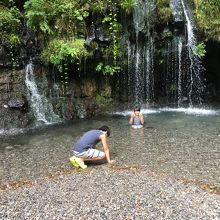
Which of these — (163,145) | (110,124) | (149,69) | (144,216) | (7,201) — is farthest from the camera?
(149,69)

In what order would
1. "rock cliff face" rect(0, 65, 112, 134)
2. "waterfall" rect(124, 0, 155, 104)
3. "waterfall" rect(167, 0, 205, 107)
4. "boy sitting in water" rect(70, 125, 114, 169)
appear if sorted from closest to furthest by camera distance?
"boy sitting in water" rect(70, 125, 114, 169) → "rock cliff face" rect(0, 65, 112, 134) → "waterfall" rect(124, 0, 155, 104) → "waterfall" rect(167, 0, 205, 107)

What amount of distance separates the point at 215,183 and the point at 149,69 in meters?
11.7

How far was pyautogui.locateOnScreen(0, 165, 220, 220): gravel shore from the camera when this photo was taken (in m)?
6.73

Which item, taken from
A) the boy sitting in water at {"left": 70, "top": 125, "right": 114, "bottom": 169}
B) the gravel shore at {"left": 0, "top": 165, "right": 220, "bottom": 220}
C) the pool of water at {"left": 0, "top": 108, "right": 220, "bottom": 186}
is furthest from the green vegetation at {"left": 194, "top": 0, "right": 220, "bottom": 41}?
the gravel shore at {"left": 0, "top": 165, "right": 220, "bottom": 220}

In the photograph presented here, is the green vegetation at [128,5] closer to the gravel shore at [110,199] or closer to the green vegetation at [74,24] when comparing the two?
the green vegetation at [74,24]

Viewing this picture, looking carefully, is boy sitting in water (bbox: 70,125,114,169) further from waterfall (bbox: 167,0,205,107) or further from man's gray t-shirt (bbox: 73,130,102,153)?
waterfall (bbox: 167,0,205,107)

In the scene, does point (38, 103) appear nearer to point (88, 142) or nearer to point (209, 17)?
point (88, 142)

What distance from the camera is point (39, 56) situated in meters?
16.8

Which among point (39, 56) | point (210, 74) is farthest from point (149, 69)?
point (39, 56)

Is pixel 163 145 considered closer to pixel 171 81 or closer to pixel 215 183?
pixel 215 183

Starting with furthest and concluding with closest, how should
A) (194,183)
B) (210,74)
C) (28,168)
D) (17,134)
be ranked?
(210,74)
(17,134)
(28,168)
(194,183)

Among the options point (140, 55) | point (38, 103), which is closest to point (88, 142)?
point (38, 103)

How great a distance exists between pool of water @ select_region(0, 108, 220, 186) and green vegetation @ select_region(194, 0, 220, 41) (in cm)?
455

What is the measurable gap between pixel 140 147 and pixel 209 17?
987cm
